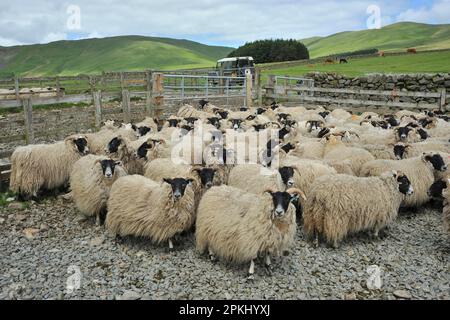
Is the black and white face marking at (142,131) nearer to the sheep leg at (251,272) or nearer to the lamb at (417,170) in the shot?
the lamb at (417,170)

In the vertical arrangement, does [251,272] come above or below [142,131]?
below

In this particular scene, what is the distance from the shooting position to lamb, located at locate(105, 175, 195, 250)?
6.05 m

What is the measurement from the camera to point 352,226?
6.30 metres

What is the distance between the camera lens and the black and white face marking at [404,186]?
21.8 ft

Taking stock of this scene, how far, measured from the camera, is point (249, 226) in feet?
17.9

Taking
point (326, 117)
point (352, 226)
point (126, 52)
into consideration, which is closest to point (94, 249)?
point (352, 226)

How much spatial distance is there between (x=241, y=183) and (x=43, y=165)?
14.0 ft

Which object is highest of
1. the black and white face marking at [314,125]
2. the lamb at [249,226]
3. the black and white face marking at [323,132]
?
the black and white face marking at [314,125]

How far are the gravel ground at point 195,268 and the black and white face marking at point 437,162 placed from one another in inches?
52.1

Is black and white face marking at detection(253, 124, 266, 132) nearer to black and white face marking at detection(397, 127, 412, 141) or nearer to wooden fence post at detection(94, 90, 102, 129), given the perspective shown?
black and white face marking at detection(397, 127, 412, 141)

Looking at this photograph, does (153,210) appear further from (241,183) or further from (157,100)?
(157,100)

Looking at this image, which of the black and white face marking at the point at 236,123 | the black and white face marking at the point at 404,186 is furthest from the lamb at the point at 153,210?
the black and white face marking at the point at 236,123

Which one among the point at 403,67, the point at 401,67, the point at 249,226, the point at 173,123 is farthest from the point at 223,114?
the point at 401,67
